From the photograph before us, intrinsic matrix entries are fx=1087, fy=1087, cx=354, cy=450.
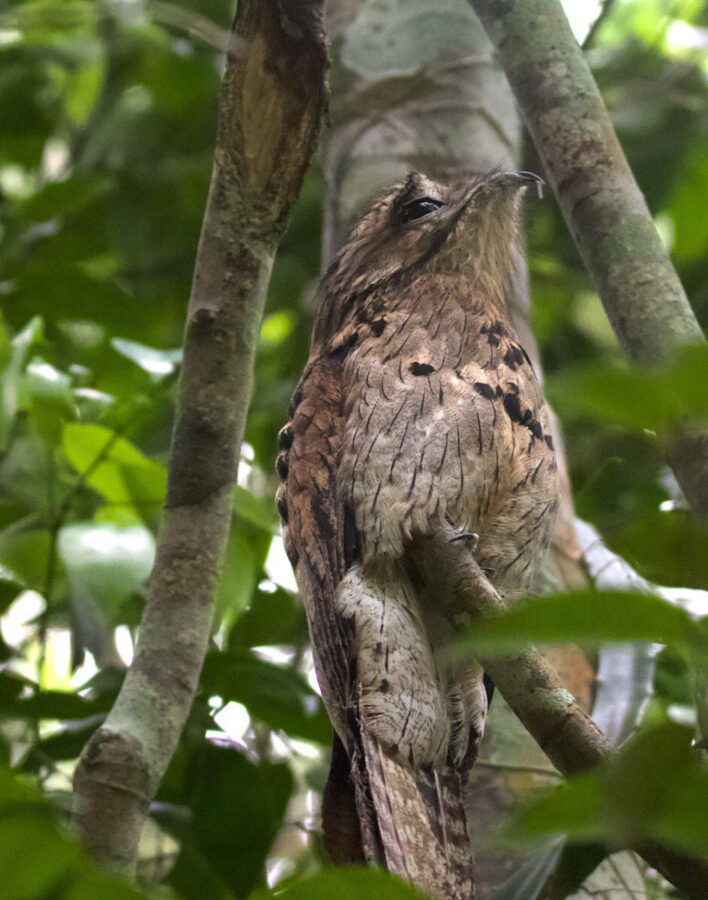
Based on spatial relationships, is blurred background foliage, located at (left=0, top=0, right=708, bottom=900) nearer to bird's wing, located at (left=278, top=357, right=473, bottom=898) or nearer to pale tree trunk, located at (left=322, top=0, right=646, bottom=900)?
pale tree trunk, located at (left=322, top=0, right=646, bottom=900)

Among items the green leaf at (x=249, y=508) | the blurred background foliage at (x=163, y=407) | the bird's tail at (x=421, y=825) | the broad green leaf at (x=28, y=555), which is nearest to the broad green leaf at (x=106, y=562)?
the blurred background foliage at (x=163, y=407)

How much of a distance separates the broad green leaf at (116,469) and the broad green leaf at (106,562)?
0.21m

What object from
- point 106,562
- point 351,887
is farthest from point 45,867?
point 106,562

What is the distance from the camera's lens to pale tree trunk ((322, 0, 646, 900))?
2.41 meters

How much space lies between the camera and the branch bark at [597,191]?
4.58 feet

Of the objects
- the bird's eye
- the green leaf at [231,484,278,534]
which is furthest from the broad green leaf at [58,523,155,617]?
the bird's eye

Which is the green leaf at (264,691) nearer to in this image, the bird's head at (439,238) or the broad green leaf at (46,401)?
the broad green leaf at (46,401)

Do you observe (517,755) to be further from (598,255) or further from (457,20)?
(457,20)

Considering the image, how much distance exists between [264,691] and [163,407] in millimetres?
971

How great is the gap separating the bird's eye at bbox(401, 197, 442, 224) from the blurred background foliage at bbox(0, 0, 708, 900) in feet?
0.99

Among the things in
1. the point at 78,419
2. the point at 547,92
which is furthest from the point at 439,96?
the point at 78,419

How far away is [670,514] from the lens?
0.62m

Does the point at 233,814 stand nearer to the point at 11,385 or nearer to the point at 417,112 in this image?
the point at 11,385

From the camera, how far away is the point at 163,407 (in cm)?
271
